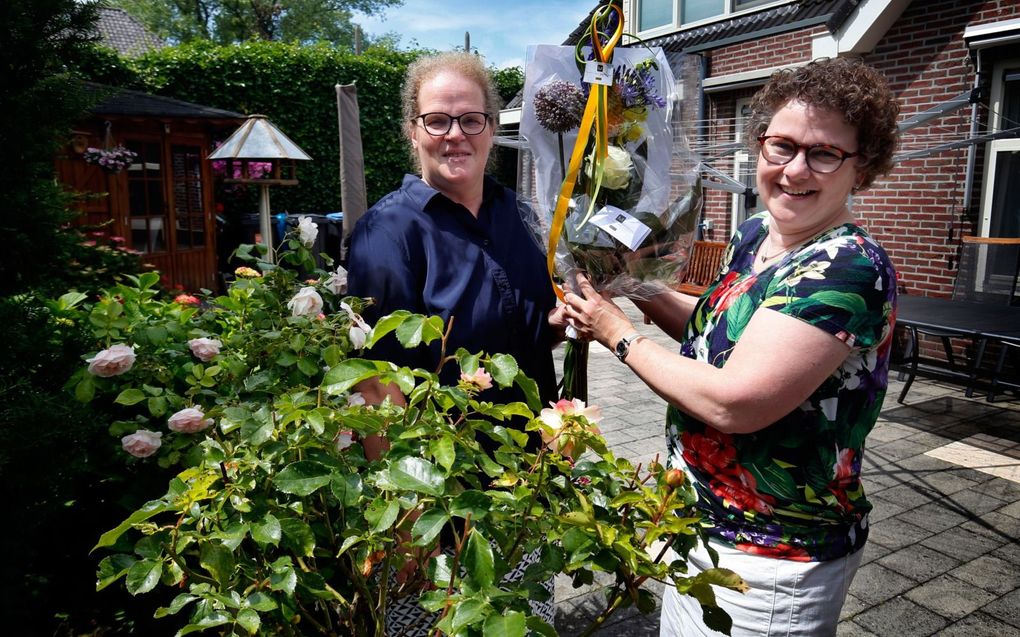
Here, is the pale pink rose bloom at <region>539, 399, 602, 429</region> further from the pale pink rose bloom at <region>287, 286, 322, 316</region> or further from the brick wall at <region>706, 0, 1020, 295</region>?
the brick wall at <region>706, 0, 1020, 295</region>

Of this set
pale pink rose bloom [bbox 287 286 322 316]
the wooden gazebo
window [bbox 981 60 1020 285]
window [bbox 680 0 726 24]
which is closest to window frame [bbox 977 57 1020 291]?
window [bbox 981 60 1020 285]

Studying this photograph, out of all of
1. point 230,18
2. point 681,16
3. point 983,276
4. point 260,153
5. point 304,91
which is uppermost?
point 230,18

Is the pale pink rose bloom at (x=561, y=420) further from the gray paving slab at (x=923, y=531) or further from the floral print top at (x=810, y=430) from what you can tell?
the gray paving slab at (x=923, y=531)

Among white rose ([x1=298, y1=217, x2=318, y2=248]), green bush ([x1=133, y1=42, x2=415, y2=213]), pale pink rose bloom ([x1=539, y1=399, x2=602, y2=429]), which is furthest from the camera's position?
green bush ([x1=133, y1=42, x2=415, y2=213])

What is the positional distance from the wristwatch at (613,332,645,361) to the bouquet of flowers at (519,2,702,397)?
0.17 m

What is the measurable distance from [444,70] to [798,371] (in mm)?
1176

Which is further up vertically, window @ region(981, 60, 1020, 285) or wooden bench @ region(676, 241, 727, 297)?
window @ region(981, 60, 1020, 285)

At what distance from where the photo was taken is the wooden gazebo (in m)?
9.23

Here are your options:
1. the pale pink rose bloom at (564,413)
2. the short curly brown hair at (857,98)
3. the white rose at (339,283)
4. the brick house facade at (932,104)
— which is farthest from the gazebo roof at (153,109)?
the pale pink rose bloom at (564,413)

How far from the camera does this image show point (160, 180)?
10.4 metres

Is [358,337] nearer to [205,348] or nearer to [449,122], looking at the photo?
[449,122]

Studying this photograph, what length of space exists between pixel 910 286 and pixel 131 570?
25.0ft

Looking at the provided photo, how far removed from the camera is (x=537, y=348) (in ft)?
6.48

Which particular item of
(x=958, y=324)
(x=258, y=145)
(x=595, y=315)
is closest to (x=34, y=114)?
(x=595, y=315)
